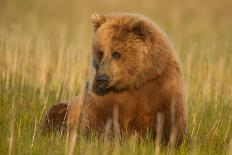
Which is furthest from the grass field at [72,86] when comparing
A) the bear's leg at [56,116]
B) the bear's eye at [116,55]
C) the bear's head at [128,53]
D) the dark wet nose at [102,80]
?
the bear's eye at [116,55]

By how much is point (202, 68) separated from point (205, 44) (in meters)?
4.62

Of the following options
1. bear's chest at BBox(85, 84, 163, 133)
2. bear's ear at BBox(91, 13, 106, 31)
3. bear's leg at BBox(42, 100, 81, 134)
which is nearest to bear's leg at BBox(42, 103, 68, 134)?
bear's leg at BBox(42, 100, 81, 134)

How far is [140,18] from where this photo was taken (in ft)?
22.6

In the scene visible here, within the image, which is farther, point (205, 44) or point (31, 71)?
point (205, 44)

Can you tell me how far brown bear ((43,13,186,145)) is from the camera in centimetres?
654

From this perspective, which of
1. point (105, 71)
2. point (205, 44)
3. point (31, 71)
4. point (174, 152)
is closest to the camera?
point (174, 152)

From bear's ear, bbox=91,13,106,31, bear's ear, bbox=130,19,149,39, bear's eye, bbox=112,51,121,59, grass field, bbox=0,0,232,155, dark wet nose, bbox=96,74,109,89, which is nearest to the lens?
grass field, bbox=0,0,232,155

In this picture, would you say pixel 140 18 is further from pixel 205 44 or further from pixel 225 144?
pixel 205 44

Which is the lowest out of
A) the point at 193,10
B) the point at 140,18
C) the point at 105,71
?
the point at 105,71

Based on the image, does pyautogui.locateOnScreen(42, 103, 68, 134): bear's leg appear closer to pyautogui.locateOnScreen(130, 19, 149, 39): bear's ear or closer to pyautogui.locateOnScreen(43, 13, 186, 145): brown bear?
pyautogui.locateOnScreen(43, 13, 186, 145): brown bear

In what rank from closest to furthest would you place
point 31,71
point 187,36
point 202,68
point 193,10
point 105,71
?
point 105,71
point 31,71
point 202,68
point 187,36
point 193,10

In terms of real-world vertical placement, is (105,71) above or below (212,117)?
above

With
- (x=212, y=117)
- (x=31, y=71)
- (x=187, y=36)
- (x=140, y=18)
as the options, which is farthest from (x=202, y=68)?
(x=187, y=36)

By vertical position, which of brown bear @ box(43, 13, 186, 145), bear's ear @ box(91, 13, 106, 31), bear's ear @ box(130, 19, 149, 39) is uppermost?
bear's ear @ box(91, 13, 106, 31)
